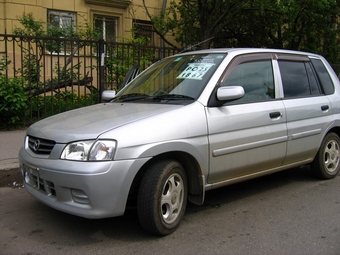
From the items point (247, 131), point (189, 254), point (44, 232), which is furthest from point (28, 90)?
point (189, 254)

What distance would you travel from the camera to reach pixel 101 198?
10.4 feet

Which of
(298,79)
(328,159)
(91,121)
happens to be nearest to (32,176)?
(91,121)

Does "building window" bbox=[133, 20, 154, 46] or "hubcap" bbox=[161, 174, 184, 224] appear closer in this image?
"hubcap" bbox=[161, 174, 184, 224]

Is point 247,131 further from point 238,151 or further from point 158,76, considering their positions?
point 158,76

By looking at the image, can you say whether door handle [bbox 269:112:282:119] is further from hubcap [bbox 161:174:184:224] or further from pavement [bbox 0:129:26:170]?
pavement [bbox 0:129:26:170]

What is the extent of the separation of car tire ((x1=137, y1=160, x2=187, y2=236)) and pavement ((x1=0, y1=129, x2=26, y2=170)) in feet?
9.49

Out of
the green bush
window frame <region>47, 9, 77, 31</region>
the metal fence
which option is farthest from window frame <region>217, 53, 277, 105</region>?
window frame <region>47, 9, 77, 31</region>

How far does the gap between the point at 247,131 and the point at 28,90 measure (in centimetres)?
587

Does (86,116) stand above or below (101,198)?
above

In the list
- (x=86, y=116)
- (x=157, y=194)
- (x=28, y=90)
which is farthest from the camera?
(x=28, y=90)

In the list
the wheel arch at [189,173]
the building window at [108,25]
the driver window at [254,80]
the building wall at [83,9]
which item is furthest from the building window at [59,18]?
the wheel arch at [189,173]

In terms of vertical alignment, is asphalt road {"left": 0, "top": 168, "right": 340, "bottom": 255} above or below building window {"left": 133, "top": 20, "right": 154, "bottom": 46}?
below

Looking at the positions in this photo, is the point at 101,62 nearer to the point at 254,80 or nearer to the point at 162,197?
the point at 254,80

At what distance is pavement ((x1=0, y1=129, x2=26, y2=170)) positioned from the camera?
5.54 metres
